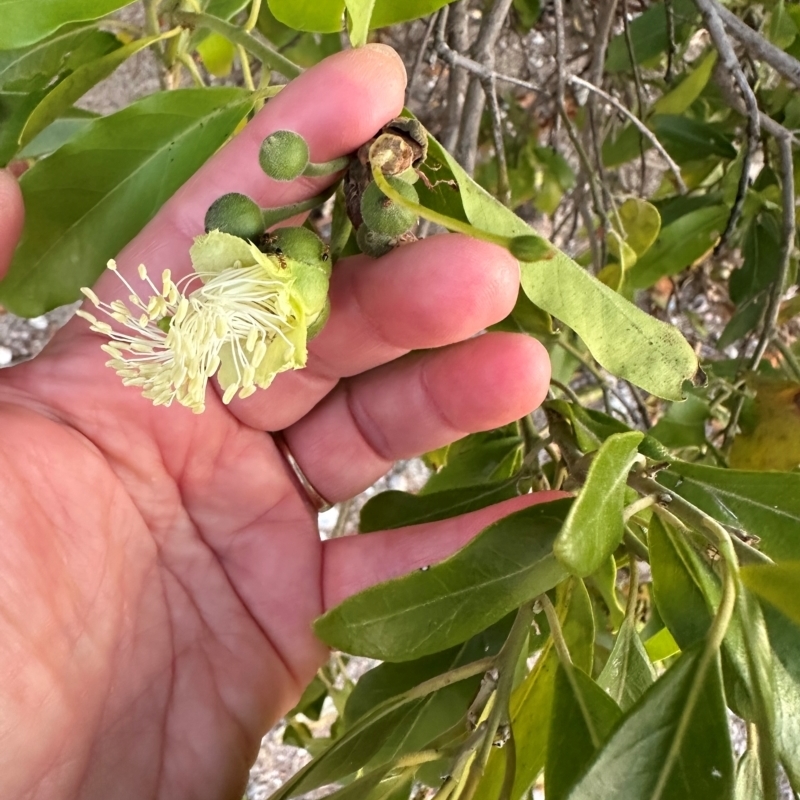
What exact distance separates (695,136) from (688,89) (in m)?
0.14

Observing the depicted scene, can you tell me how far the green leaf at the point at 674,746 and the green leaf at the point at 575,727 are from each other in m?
0.05

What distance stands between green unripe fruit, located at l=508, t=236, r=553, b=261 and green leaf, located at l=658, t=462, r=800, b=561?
0.40 metres

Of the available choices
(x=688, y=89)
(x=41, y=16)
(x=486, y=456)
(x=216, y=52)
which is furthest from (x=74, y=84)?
(x=688, y=89)

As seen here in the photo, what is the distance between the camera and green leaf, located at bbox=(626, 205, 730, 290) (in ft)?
4.55

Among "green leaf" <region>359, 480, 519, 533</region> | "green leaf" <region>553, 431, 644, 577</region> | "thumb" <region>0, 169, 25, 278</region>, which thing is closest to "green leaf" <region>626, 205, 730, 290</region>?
"green leaf" <region>359, 480, 519, 533</region>

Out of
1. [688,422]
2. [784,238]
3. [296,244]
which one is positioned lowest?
[688,422]

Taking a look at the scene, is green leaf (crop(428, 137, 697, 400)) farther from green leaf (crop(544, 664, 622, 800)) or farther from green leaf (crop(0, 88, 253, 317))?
green leaf (crop(0, 88, 253, 317))

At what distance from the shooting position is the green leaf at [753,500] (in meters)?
0.77

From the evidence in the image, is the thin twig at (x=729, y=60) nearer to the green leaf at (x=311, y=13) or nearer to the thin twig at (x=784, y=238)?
the thin twig at (x=784, y=238)

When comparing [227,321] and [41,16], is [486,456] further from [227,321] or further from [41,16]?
[41,16]

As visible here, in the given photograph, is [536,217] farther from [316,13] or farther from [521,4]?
[316,13]

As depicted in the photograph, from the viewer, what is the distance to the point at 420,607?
2.31ft

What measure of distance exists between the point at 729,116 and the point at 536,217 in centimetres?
84

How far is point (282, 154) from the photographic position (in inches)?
25.5
